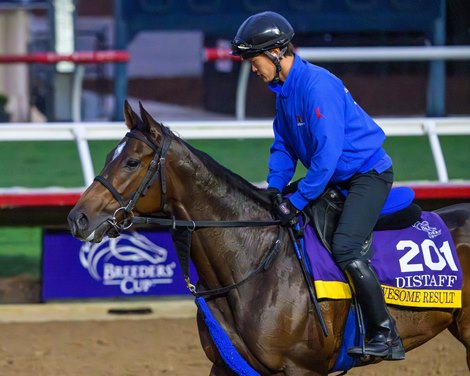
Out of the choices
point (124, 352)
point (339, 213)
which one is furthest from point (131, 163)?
point (124, 352)

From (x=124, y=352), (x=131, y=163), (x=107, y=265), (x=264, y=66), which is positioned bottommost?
(x=124, y=352)

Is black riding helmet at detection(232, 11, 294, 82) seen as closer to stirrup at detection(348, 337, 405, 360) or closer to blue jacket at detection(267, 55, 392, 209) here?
blue jacket at detection(267, 55, 392, 209)

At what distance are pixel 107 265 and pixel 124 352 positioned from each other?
1.03 meters

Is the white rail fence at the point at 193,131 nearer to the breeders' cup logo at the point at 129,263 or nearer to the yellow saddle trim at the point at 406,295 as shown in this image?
the breeders' cup logo at the point at 129,263

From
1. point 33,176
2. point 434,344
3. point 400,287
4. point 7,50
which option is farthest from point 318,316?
point 7,50

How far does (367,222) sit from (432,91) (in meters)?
6.04

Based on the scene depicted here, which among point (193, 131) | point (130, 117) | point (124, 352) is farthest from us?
point (193, 131)

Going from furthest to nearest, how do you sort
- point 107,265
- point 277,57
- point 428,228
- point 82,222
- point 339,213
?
1. point 107,265
2. point 428,228
3. point 339,213
4. point 277,57
5. point 82,222

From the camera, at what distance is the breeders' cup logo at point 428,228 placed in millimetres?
4832

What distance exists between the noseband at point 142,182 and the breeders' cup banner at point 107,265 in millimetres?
3191

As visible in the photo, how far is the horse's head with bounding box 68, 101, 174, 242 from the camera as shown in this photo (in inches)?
162

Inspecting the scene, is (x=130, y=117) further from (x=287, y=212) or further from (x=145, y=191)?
(x=287, y=212)

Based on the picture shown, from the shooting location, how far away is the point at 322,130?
14.2ft

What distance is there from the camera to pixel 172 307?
752 cm
